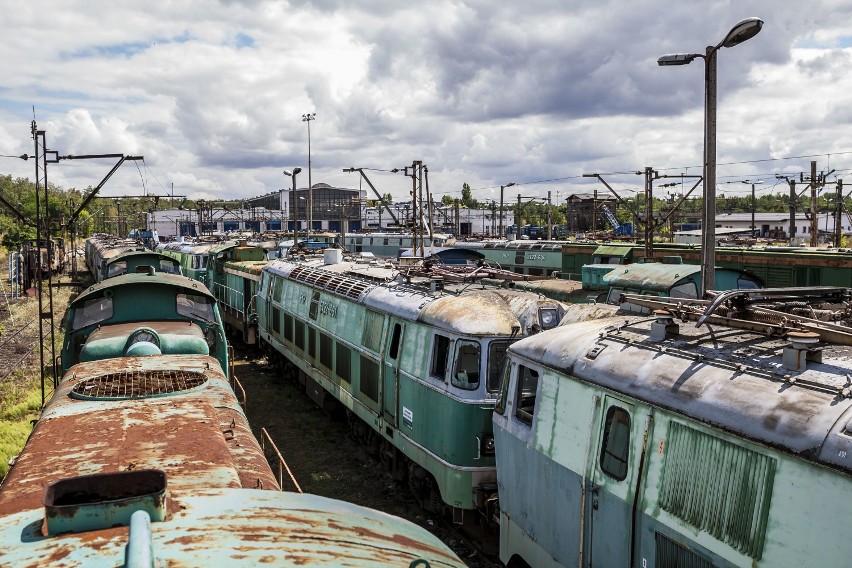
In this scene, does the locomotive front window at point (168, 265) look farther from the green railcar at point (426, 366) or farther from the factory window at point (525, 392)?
the factory window at point (525, 392)

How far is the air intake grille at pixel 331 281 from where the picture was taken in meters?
14.4

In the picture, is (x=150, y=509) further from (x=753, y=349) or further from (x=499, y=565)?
(x=499, y=565)

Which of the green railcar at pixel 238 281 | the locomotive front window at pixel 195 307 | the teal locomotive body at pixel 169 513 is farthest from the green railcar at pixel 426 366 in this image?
the green railcar at pixel 238 281

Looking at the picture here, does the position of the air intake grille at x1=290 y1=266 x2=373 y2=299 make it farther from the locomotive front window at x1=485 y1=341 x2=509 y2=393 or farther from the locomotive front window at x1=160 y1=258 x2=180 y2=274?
the locomotive front window at x1=485 y1=341 x2=509 y2=393

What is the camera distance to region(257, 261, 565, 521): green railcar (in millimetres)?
9906

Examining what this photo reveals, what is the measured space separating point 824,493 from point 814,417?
1.56 ft

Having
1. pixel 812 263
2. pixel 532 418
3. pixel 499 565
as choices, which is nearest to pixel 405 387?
pixel 499 565

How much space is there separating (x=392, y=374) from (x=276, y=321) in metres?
9.36

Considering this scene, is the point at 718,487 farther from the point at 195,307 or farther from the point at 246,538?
the point at 195,307

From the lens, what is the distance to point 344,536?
149 inches

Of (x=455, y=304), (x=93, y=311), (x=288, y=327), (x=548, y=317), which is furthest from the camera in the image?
(x=288, y=327)

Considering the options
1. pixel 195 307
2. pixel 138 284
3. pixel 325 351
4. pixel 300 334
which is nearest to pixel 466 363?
pixel 195 307

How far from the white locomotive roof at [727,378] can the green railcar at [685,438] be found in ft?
0.04

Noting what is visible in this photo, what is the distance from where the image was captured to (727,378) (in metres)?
5.51
